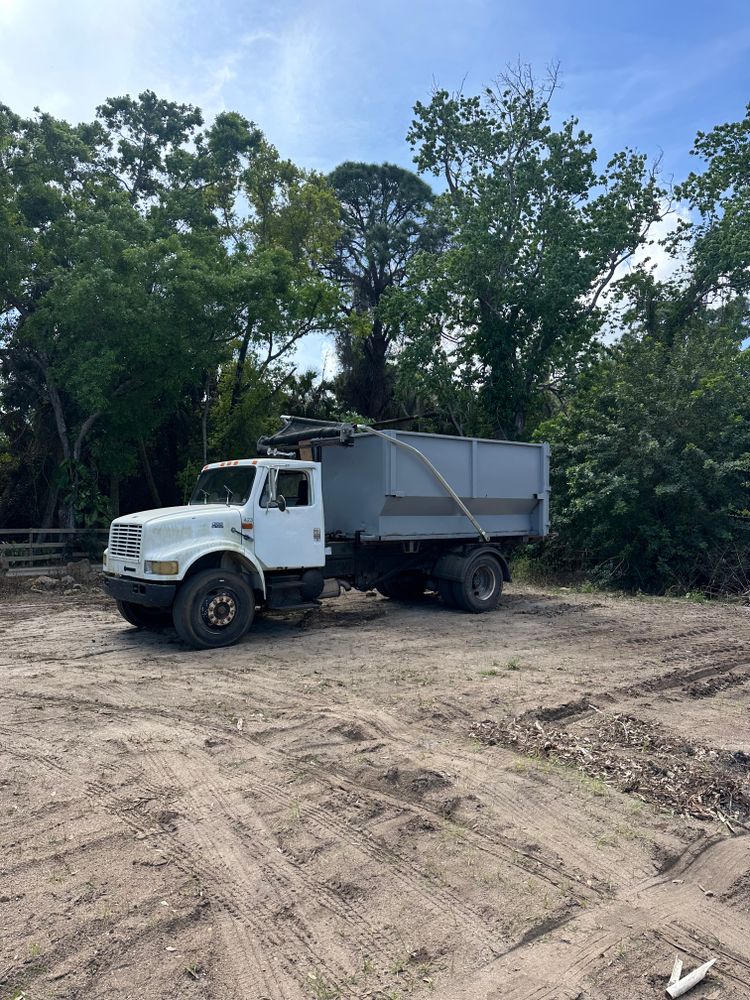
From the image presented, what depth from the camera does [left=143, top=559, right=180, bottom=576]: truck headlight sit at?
9.30 metres

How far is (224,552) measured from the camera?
9906mm

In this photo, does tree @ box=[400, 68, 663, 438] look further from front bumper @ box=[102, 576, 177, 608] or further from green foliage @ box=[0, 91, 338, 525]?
front bumper @ box=[102, 576, 177, 608]

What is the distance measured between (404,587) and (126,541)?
5701 mm

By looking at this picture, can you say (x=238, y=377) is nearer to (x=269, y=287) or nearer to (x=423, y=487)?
(x=269, y=287)

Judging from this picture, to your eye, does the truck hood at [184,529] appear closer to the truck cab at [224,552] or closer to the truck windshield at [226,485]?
the truck cab at [224,552]

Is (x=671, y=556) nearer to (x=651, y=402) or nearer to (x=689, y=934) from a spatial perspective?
(x=651, y=402)

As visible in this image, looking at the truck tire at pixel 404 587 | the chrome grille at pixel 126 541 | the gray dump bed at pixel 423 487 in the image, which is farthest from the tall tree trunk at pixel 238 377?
the chrome grille at pixel 126 541

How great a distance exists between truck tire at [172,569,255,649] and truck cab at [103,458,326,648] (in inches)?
0.5

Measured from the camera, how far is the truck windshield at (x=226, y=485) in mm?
10367

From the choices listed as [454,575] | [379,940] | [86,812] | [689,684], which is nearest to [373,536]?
[454,575]

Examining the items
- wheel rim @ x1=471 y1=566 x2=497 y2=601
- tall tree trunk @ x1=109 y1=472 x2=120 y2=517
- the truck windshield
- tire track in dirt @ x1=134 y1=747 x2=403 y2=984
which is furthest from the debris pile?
tall tree trunk @ x1=109 y1=472 x2=120 y2=517

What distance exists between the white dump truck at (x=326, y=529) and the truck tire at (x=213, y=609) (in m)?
0.01

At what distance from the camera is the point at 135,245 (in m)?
18.3

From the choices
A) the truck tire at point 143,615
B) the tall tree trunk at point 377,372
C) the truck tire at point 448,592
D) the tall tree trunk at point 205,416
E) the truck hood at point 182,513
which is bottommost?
the truck tire at point 143,615
